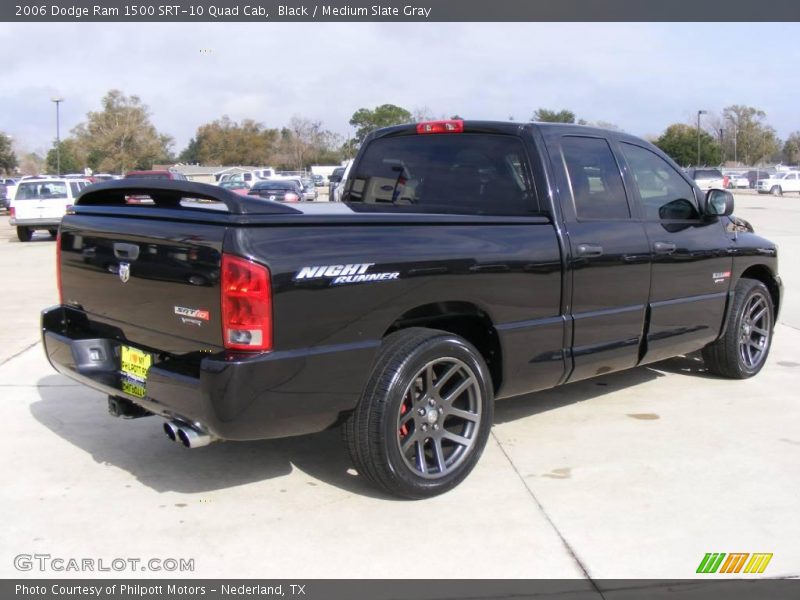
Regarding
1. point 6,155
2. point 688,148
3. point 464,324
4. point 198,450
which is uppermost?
point 688,148

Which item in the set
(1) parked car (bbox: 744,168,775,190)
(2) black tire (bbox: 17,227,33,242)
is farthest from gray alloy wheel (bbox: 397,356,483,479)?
(1) parked car (bbox: 744,168,775,190)

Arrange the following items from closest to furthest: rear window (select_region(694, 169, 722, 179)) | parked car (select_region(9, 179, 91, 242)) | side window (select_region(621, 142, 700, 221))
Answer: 1. side window (select_region(621, 142, 700, 221))
2. parked car (select_region(9, 179, 91, 242))
3. rear window (select_region(694, 169, 722, 179))

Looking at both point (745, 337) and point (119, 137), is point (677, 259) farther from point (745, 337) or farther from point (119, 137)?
point (119, 137)

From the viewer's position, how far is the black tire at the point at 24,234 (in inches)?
864

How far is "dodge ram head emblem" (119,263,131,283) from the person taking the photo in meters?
4.00

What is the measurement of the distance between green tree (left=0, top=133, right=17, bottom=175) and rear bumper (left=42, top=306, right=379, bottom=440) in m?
84.4

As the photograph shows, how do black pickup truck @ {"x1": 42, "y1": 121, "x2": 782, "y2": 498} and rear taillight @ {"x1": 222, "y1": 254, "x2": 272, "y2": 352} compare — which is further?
black pickup truck @ {"x1": 42, "y1": 121, "x2": 782, "y2": 498}

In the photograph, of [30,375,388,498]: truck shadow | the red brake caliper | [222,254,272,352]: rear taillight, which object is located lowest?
[30,375,388,498]: truck shadow

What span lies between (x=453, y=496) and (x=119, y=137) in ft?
318

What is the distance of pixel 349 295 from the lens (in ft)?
12.1

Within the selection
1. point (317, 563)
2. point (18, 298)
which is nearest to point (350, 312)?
point (317, 563)

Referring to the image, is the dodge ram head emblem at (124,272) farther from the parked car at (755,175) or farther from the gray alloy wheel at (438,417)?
the parked car at (755,175)

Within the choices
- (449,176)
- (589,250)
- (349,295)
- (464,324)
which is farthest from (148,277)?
(589,250)

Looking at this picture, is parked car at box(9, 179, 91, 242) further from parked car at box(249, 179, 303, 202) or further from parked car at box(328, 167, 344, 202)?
parked car at box(328, 167, 344, 202)
